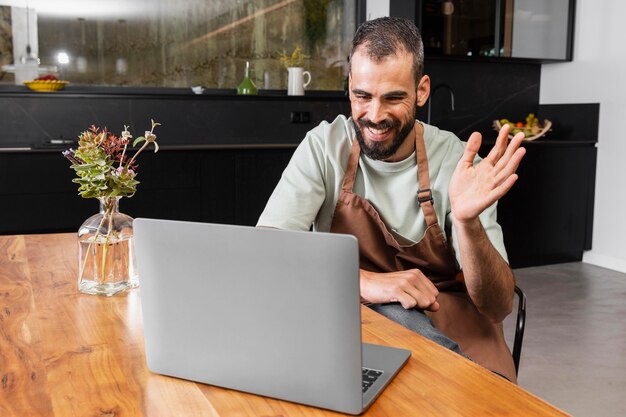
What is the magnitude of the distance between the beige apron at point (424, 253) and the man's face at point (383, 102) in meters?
0.06

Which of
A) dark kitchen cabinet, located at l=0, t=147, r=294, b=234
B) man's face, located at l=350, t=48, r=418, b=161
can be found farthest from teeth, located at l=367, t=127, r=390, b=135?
dark kitchen cabinet, located at l=0, t=147, r=294, b=234

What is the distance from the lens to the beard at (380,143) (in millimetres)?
1704

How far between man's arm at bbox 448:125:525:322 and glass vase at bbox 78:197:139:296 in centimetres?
67

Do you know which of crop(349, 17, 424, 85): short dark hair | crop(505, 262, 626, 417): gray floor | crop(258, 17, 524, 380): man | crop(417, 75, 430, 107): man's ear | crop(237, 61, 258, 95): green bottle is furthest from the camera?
crop(237, 61, 258, 95): green bottle

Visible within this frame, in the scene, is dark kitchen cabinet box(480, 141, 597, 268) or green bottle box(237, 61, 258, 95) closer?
green bottle box(237, 61, 258, 95)

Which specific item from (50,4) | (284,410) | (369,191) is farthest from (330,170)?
(50,4)

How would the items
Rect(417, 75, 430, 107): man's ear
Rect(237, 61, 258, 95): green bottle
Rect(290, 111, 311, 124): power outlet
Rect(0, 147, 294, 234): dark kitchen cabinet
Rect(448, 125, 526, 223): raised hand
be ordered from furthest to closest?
Rect(290, 111, 311, 124): power outlet, Rect(237, 61, 258, 95): green bottle, Rect(0, 147, 294, 234): dark kitchen cabinet, Rect(417, 75, 430, 107): man's ear, Rect(448, 125, 526, 223): raised hand

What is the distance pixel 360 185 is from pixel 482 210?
532 mm

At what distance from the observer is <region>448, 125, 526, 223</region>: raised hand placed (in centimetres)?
125

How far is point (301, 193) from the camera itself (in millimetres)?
1730

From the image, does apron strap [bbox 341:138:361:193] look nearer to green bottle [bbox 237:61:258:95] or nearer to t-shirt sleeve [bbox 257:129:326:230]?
t-shirt sleeve [bbox 257:129:326:230]

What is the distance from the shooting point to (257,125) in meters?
4.52

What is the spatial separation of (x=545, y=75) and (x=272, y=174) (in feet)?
8.20

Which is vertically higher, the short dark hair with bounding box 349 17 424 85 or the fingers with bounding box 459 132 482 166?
the short dark hair with bounding box 349 17 424 85
